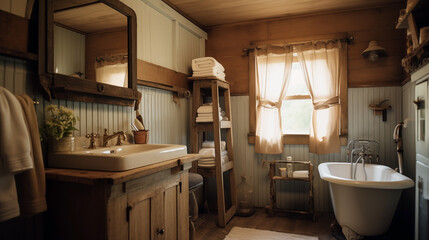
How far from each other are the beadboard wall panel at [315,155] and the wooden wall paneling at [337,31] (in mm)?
156

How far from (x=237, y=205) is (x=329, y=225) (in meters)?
1.12

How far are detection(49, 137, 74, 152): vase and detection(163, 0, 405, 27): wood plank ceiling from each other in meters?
1.97

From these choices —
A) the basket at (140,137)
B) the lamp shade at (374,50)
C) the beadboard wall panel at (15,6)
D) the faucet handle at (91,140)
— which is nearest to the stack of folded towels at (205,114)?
the basket at (140,137)

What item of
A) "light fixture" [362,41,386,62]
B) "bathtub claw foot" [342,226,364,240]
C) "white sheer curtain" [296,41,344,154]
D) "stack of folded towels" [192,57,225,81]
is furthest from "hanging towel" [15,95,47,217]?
"light fixture" [362,41,386,62]

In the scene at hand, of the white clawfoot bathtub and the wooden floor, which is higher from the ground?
the white clawfoot bathtub

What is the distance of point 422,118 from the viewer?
71.2 inches

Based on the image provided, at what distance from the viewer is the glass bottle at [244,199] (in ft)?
11.4

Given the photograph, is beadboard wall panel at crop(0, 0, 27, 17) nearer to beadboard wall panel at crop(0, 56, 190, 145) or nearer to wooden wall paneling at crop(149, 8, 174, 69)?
beadboard wall panel at crop(0, 56, 190, 145)

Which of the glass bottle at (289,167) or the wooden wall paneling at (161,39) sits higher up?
the wooden wall paneling at (161,39)

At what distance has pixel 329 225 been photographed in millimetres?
3072

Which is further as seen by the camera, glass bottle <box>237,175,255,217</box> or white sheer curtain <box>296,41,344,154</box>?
glass bottle <box>237,175,255,217</box>

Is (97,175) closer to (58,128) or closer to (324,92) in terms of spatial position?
(58,128)

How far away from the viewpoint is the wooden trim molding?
260cm

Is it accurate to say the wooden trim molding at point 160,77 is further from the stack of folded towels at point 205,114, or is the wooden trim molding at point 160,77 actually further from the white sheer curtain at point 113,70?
the stack of folded towels at point 205,114
